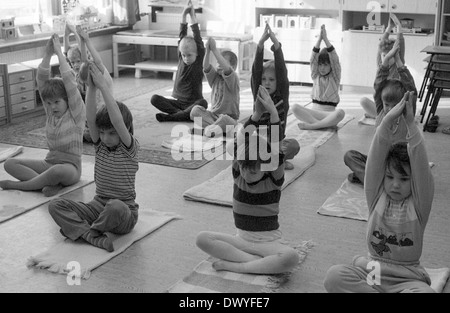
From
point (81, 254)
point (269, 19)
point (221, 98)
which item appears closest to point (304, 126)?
point (221, 98)

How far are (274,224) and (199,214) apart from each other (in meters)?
0.83

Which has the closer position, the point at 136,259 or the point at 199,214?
the point at 136,259

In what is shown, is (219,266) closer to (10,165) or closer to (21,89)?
(10,165)

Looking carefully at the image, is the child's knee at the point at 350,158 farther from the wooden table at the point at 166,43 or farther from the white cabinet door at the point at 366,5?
the wooden table at the point at 166,43

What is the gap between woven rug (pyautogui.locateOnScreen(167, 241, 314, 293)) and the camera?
2572mm

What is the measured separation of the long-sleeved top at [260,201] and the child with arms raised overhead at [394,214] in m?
0.39

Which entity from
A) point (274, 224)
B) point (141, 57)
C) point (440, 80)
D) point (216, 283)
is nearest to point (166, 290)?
point (216, 283)

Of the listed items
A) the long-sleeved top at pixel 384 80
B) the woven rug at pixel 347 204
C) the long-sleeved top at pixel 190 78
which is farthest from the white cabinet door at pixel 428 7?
the woven rug at pixel 347 204

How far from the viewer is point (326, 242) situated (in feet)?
10.1

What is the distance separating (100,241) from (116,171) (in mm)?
333

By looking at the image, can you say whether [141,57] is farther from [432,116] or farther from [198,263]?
[198,263]

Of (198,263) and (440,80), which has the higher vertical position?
(440,80)

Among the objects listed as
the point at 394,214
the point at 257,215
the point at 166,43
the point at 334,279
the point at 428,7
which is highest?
the point at 428,7

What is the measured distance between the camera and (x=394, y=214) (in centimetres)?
235
